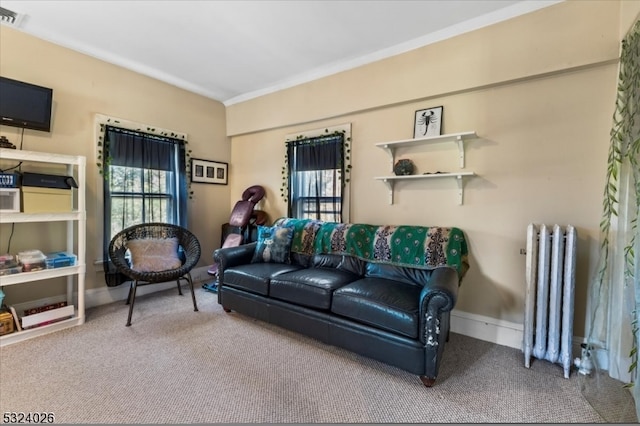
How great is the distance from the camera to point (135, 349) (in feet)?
7.32

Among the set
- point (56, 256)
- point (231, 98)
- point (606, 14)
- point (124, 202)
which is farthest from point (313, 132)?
point (56, 256)

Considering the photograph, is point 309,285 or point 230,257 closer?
point 309,285

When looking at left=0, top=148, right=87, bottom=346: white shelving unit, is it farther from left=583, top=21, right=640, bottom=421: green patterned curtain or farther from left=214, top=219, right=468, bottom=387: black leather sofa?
→ left=583, top=21, right=640, bottom=421: green patterned curtain

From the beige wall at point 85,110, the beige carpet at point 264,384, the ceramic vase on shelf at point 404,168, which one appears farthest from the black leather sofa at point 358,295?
the beige wall at point 85,110

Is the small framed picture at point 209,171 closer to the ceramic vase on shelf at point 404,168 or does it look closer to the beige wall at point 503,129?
the beige wall at point 503,129

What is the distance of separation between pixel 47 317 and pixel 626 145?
4516 millimetres

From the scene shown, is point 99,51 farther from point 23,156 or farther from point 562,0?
point 562,0

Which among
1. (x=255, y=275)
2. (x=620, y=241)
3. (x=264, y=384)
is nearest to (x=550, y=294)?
(x=620, y=241)

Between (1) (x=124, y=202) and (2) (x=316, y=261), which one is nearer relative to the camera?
(2) (x=316, y=261)

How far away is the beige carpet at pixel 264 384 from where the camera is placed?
1585 millimetres

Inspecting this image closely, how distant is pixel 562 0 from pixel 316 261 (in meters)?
2.87

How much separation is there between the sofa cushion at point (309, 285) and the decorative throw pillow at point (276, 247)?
0.45 metres

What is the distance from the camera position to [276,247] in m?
3.10

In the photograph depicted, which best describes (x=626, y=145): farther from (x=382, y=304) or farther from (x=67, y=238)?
(x=67, y=238)
